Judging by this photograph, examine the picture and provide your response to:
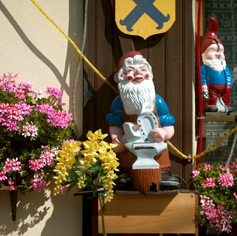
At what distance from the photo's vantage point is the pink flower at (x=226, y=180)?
2.52m

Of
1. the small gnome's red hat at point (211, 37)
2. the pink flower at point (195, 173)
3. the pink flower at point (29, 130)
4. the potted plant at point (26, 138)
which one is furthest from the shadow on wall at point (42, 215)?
the small gnome's red hat at point (211, 37)

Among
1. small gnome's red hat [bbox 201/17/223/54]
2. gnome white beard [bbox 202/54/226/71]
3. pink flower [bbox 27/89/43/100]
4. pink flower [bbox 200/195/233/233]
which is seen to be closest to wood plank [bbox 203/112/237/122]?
gnome white beard [bbox 202/54/226/71]

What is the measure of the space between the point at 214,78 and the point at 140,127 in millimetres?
784

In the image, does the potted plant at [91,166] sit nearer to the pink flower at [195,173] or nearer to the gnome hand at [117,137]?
the gnome hand at [117,137]

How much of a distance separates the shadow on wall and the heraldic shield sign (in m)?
1.28

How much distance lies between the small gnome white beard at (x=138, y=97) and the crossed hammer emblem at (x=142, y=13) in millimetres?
606

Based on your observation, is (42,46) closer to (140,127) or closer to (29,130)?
(29,130)

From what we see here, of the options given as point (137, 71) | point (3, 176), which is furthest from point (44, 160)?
point (137, 71)

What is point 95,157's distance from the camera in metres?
2.05

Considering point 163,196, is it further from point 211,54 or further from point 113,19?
point 113,19

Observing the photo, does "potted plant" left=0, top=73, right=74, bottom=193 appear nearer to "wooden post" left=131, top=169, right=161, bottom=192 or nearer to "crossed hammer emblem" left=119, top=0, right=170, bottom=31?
"wooden post" left=131, top=169, right=161, bottom=192

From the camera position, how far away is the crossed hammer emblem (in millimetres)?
2734

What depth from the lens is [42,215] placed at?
273 centimetres

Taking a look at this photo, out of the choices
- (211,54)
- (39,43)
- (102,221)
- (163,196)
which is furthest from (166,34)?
(102,221)
